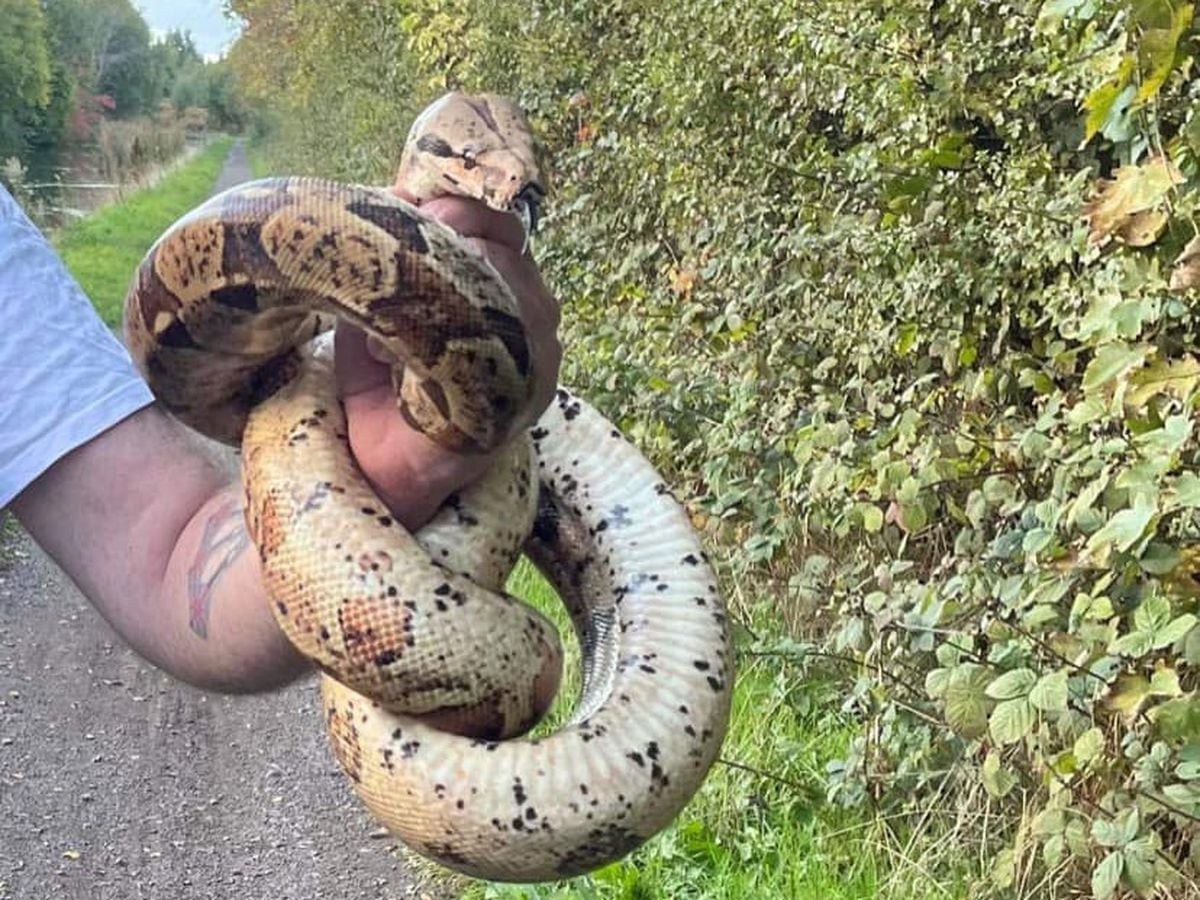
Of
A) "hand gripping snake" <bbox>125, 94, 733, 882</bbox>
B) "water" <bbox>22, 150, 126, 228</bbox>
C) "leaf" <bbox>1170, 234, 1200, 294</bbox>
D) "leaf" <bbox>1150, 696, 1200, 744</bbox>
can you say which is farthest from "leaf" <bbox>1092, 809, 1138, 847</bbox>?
"water" <bbox>22, 150, 126, 228</bbox>

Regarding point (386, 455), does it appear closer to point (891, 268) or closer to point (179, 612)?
point (179, 612)

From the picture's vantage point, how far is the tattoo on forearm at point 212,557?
2.00m

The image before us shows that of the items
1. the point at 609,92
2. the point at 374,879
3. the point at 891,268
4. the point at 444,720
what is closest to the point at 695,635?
the point at 444,720

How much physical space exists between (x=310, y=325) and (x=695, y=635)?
0.67 meters

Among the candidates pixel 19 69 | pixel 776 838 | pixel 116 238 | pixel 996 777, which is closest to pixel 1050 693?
pixel 996 777

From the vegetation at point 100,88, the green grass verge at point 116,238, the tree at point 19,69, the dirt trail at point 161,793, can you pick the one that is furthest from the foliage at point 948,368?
the tree at point 19,69

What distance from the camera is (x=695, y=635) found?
2053 millimetres

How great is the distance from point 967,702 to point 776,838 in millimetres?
1450

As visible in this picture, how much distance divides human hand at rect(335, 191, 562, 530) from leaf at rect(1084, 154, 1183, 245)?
64.6 inches

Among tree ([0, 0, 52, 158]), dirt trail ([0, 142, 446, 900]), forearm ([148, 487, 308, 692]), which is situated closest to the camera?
forearm ([148, 487, 308, 692])

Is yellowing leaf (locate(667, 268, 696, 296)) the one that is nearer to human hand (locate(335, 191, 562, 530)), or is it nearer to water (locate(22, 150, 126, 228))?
human hand (locate(335, 191, 562, 530))

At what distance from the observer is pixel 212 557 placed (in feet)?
6.70

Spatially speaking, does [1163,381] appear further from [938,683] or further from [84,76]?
[84,76]

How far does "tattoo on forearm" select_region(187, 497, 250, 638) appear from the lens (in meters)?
2.00
